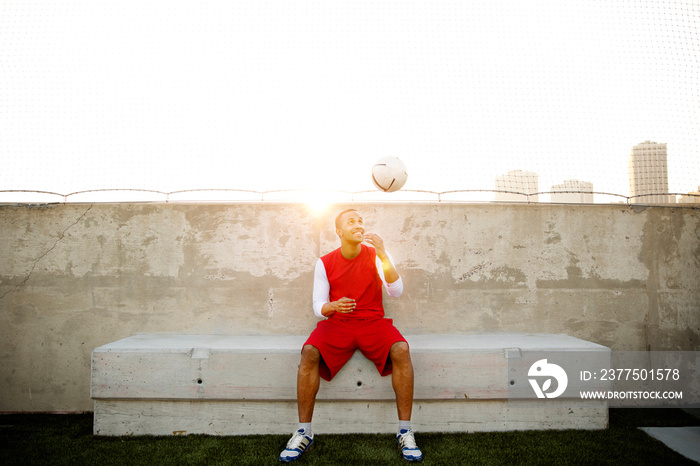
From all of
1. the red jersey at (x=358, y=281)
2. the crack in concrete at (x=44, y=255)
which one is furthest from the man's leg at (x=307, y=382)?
the crack in concrete at (x=44, y=255)

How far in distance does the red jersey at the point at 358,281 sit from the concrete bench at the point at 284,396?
36 centimetres

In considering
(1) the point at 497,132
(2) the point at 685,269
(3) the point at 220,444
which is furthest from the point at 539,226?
(3) the point at 220,444

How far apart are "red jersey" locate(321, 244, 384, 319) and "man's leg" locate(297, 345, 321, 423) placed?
0.38 meters

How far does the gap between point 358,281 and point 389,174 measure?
3.45 feet

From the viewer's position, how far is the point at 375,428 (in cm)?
294

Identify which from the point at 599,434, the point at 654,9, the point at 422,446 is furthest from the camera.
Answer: the point at 654,9

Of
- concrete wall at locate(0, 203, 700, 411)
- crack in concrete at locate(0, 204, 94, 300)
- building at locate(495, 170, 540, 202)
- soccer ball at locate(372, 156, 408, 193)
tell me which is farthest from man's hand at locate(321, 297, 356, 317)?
crack in concrete at locate(0, 204, 94, 300)

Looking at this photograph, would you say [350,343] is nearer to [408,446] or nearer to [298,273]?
[408,446]

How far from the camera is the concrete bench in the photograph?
2.94 metres

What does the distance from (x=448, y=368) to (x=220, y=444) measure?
164cm

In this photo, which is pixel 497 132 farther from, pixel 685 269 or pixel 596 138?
pixel 685 269

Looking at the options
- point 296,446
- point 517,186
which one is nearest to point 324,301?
point 296,446

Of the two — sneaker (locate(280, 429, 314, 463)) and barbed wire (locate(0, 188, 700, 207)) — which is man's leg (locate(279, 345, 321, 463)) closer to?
sneaker (locate(280, 429, 314, 463))

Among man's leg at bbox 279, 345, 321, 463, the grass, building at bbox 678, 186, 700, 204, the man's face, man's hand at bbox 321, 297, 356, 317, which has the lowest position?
the grass
